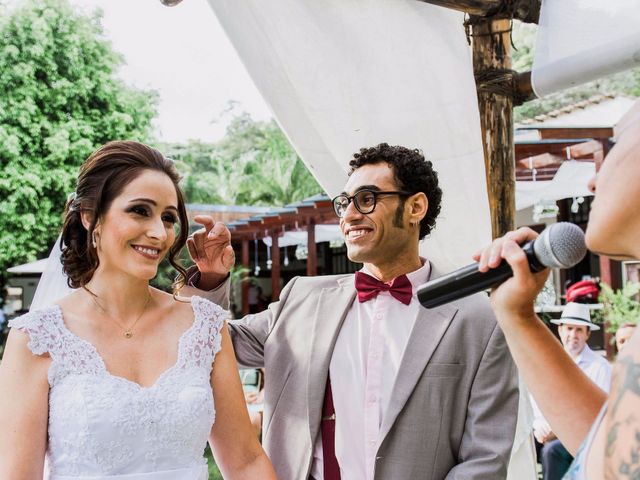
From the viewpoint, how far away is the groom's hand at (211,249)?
2.62 meters

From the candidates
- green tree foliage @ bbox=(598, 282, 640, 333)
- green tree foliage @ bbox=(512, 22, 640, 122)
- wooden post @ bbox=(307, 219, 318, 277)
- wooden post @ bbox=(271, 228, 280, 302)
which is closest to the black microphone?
green tree foliage @ bbox=(598, 282, 640, 333)

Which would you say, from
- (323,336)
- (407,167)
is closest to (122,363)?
(323,336)

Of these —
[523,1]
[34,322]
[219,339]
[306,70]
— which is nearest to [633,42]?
[523,1]

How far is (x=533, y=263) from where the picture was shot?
50.5 inches

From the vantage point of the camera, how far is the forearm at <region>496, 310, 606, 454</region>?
4.54ft

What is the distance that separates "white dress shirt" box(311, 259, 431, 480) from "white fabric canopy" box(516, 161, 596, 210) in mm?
7356

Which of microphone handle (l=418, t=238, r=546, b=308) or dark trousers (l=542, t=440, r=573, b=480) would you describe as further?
dark trousers (l=542, t=440, r=573, b=480)

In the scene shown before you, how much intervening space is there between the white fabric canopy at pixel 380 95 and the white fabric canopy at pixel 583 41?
324mm

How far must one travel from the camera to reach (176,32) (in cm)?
5109

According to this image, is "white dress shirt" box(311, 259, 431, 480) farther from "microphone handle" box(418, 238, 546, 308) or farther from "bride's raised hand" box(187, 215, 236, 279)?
"microphone handle" box(418, 238, 546, 308)

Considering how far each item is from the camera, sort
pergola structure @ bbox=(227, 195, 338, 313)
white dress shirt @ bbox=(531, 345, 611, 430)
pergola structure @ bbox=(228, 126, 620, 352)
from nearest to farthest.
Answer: white dress shirt @ bbox=(531, 345, 611, 430) → pergola structure @ bbox=(228, 126, 620, 352) → pergola structure @ bbox=(227, 195, 338, 313)

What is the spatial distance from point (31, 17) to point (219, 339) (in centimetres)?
1888

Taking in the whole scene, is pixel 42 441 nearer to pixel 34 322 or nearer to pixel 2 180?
pixel 34 322

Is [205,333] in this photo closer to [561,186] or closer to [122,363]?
[122,363]
